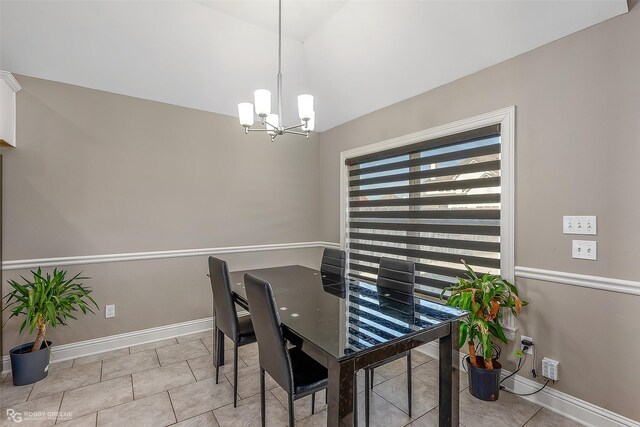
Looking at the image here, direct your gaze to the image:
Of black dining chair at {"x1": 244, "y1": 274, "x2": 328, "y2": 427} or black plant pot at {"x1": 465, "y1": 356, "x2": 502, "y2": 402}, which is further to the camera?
black plant pot at {"x1": 465, "y1": 356, "x2": 502, "y2": 402}

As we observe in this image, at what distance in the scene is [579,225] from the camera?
1927mm

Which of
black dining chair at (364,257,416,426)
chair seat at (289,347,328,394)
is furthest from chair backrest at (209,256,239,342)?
black dining chair at (364,257,416,426)

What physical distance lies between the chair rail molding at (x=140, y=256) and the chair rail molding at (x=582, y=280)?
223 cm

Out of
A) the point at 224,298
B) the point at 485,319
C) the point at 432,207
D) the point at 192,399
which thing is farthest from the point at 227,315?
the point at 432,207

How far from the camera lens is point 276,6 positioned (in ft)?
8.89

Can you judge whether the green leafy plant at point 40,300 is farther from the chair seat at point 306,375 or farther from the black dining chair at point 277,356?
the chair seat at point 306,375

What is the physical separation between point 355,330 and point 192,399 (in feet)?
4.84

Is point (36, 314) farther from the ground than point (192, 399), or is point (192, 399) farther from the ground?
point (36, 314)

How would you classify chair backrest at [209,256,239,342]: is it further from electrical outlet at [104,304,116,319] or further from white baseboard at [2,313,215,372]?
electrical outlet at [104,304,116,319]

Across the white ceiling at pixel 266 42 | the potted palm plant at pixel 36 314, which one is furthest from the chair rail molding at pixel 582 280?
the potted palm plant at pixel 36 314

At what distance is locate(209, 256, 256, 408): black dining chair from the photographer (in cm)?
206

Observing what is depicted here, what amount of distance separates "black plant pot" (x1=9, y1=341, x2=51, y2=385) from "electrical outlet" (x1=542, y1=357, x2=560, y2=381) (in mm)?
3727

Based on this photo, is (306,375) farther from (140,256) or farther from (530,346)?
(140,256)

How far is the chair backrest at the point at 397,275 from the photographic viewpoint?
2.19m
